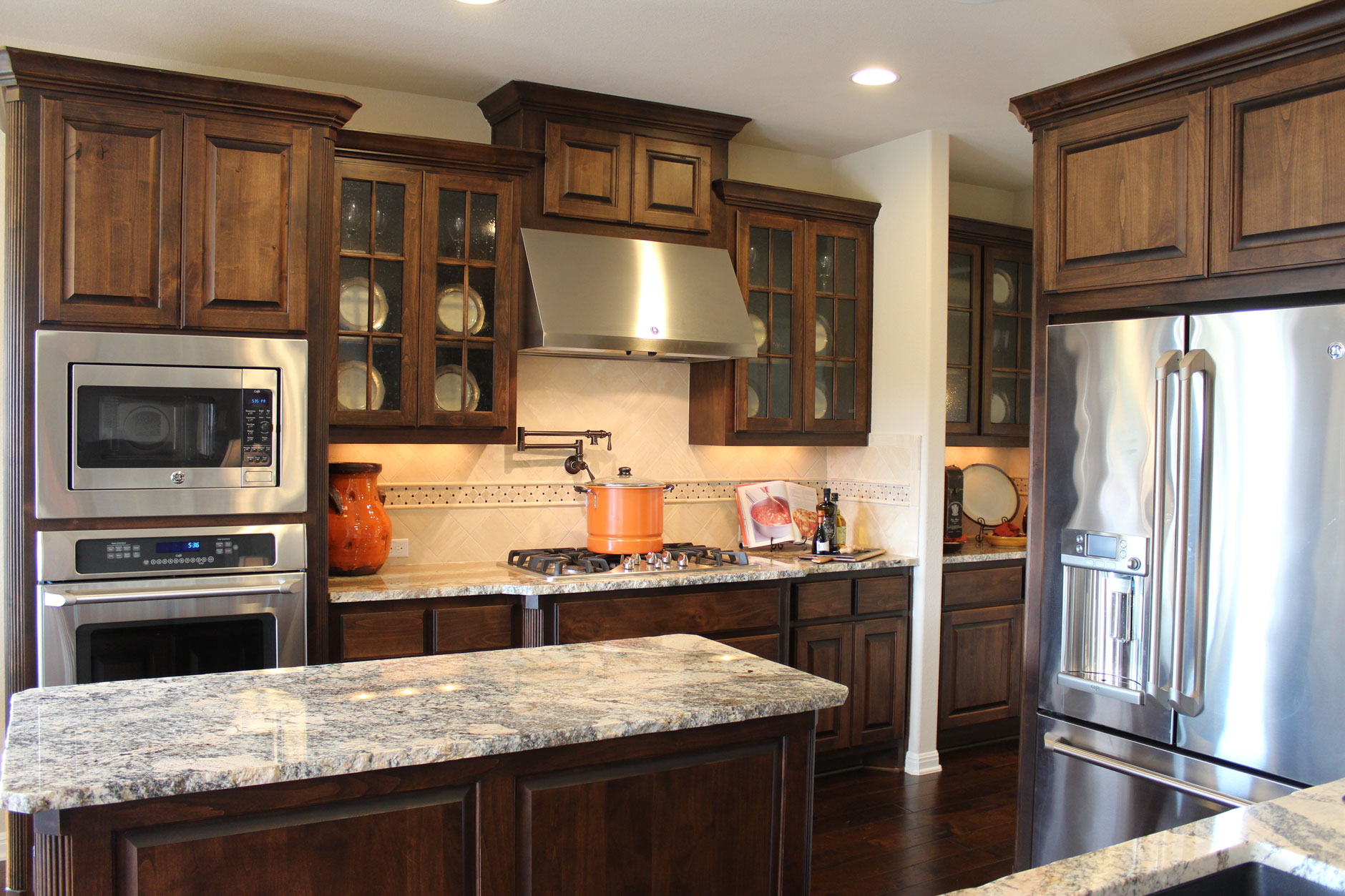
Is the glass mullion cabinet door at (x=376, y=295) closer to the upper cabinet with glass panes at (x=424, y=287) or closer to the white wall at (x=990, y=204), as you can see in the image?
the upper cabinet with glass panes at (x=424, y=287)

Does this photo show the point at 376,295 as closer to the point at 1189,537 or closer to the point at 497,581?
the point at 497,581

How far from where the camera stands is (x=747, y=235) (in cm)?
424

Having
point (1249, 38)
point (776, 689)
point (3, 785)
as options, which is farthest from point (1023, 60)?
point (3, 785)

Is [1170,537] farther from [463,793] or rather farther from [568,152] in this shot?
[568,152]

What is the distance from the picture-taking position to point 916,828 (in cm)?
363

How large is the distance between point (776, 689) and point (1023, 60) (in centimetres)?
248

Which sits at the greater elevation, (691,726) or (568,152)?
(568,152)

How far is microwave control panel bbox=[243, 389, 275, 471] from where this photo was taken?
9.85 feet

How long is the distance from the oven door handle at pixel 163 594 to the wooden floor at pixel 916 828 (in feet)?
6.08

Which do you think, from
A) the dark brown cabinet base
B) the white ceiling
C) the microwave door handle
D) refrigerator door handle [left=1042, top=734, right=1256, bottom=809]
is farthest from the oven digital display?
the white ceiling

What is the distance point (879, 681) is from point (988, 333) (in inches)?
70.0

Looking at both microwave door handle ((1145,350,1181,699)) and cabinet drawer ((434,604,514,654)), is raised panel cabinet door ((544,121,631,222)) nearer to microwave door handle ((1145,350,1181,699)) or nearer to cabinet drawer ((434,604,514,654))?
cabinet drawer ((434,604,514,654))

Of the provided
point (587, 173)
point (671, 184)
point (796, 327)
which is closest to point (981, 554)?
point (796, 327)

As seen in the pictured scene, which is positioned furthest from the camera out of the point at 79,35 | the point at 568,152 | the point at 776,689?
the point at 568,152
